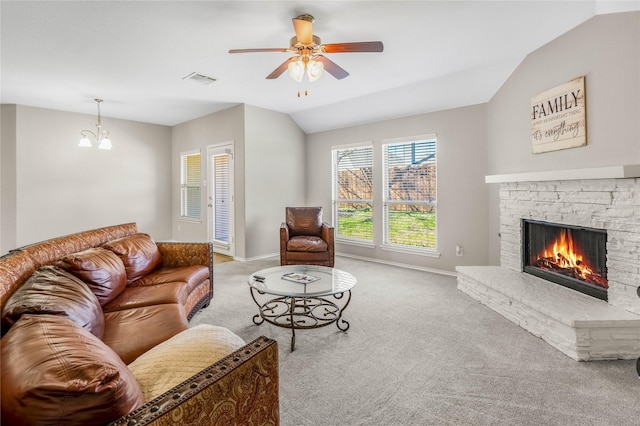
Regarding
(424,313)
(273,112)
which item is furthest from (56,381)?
(273,112)

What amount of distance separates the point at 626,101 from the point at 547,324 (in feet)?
6.01

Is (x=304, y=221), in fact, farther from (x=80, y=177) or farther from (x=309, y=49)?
(x=80, y=177)

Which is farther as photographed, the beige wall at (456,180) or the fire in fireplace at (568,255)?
the beige wall at (456,180)

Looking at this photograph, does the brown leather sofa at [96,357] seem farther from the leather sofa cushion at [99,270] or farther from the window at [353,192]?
the window at [353,192]

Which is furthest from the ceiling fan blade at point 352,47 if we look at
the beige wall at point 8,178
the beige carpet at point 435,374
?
the beige wall at point 8,178

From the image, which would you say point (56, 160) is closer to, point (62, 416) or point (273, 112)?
point (273, 112)

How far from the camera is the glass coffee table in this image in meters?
2.55

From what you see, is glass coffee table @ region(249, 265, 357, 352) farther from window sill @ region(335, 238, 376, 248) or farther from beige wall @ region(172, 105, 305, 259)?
beige wall @ region(172, 105, 305, 259)

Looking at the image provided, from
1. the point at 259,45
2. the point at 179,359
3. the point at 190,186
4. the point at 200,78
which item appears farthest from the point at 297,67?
the point at 190,186

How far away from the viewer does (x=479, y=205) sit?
14.3 ft

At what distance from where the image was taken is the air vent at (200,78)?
3982mm

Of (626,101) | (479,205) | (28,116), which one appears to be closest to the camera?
(626,101)

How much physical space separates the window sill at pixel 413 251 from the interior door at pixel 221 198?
2665 millimetres

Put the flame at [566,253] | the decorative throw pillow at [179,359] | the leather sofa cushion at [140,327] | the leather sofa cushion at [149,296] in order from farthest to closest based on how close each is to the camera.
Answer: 1. the flame at [566,253]
2. the leather sofa cushion at [149,296]
3. the leather sofa cushion at [140,327]
4. the decorative throw pillow at [179,359]
